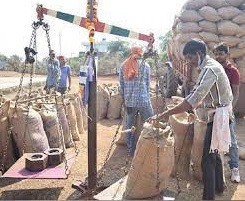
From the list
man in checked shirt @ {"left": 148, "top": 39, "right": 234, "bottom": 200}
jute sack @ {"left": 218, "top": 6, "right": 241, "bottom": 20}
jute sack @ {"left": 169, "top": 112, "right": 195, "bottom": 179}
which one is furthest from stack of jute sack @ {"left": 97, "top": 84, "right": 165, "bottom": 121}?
man in checked shirt @ {"left": 148, "top": 39, "right": 234, "bottom": 200}

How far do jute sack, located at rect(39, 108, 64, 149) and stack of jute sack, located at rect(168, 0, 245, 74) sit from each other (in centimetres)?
332

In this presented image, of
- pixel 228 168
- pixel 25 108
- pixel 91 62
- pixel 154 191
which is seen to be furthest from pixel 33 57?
pixel 228 168

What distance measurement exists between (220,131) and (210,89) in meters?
0.43

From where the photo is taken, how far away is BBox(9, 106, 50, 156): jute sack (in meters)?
5.01

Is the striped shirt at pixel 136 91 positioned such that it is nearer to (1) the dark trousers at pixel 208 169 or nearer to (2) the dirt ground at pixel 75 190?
(2) the dirt ground at pixel 75 190

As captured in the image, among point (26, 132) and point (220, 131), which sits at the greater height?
point (220, 131)

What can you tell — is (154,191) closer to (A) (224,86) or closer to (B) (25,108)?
(A) (224,86)

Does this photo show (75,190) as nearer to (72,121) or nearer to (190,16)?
(72,121)

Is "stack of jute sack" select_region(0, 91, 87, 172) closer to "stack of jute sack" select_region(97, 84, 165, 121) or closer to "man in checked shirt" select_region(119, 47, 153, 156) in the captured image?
"man in checked shirt" select_region(119, 47, 153, 156)

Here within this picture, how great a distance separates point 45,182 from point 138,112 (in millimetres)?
1702

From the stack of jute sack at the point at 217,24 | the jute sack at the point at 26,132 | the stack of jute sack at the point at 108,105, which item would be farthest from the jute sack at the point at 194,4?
the jute sack at the point at 26,132

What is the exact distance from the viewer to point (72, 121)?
21.5ft

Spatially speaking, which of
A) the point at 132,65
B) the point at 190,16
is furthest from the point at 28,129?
the point at 190,16

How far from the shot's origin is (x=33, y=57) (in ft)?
13.1
